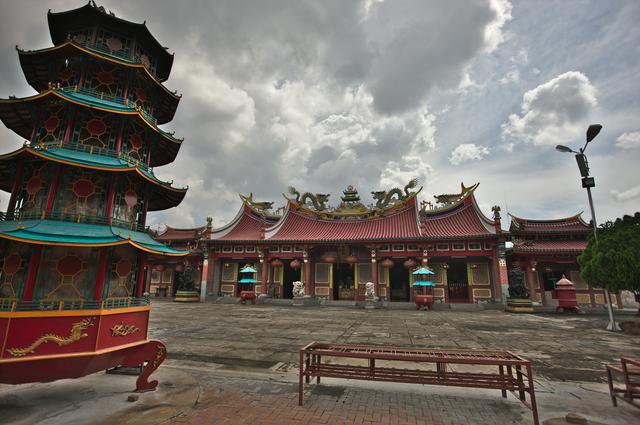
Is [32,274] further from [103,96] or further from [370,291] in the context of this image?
[370,291]

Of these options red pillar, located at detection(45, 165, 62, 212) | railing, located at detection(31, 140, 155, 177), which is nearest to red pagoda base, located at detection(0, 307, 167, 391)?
red pillar, located at detection(45, 165, 62, 212)

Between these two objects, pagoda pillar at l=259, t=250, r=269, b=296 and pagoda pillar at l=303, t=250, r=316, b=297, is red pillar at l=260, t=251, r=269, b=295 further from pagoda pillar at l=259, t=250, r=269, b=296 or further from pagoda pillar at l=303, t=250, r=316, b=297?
pagoda pillar at l=303, t=250, r=316, b=297

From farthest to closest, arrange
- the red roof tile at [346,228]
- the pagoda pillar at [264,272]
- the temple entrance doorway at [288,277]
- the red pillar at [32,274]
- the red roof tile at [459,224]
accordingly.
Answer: the temple entrance doorway at [288,277]
the pagoda pillar at [264,272]
the red roof tile at [346,228]
the red roof tile at [459,224]
the red pillar at [32,274]

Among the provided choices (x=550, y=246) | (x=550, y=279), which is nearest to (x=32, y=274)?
(x=550, y=246)

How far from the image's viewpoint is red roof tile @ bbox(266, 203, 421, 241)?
24719 mm

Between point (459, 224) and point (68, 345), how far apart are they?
24.8 metres

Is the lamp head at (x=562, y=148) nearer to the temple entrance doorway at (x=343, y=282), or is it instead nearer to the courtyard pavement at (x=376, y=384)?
the courtyard pavement at (x=376, y=384)

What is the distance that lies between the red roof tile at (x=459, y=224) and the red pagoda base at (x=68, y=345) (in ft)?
67.9

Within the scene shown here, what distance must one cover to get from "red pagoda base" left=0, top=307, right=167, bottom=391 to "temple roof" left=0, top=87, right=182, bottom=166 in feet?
12.8

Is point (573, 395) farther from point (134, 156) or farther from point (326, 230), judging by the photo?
point (326, 230)

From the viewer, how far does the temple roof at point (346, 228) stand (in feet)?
80.6

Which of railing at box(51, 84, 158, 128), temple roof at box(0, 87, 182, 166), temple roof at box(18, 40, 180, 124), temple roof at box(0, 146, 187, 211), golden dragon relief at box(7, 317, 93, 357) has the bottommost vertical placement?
golden dragon relief at box(7, 317, 93, 357)

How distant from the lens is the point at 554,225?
2484 centimetres

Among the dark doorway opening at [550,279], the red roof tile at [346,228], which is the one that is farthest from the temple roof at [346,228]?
the dark doorway opening at [550,279]
